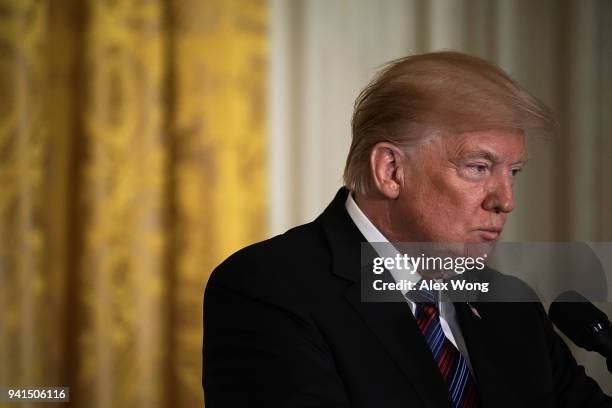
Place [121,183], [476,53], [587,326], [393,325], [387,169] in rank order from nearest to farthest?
[587,326], [393,325], [387,169], [121,183], [476,53]

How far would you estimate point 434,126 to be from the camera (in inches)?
44.7

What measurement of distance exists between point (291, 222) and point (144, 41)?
27.3 inches

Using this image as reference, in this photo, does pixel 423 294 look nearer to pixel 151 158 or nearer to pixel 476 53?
pixel 151 158

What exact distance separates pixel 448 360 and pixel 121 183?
1.28 meters

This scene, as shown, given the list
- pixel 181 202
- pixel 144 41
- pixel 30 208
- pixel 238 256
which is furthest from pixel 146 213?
pixel 238 256

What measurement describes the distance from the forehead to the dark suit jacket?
0.23 m

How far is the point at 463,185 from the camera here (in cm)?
113

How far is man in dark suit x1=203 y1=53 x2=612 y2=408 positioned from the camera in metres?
1.03

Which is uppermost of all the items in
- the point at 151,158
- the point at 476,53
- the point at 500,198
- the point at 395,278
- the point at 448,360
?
the point at 476,53

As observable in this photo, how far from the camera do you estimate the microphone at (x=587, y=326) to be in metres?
0.96

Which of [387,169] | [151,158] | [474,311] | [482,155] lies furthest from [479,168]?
[151,158]

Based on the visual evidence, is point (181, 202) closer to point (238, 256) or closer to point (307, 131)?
point (307, 131)

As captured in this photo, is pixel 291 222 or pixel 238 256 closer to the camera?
pixel 238 256

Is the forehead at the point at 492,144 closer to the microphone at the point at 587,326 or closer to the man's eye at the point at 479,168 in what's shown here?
the man's eye at the point at 479,168
